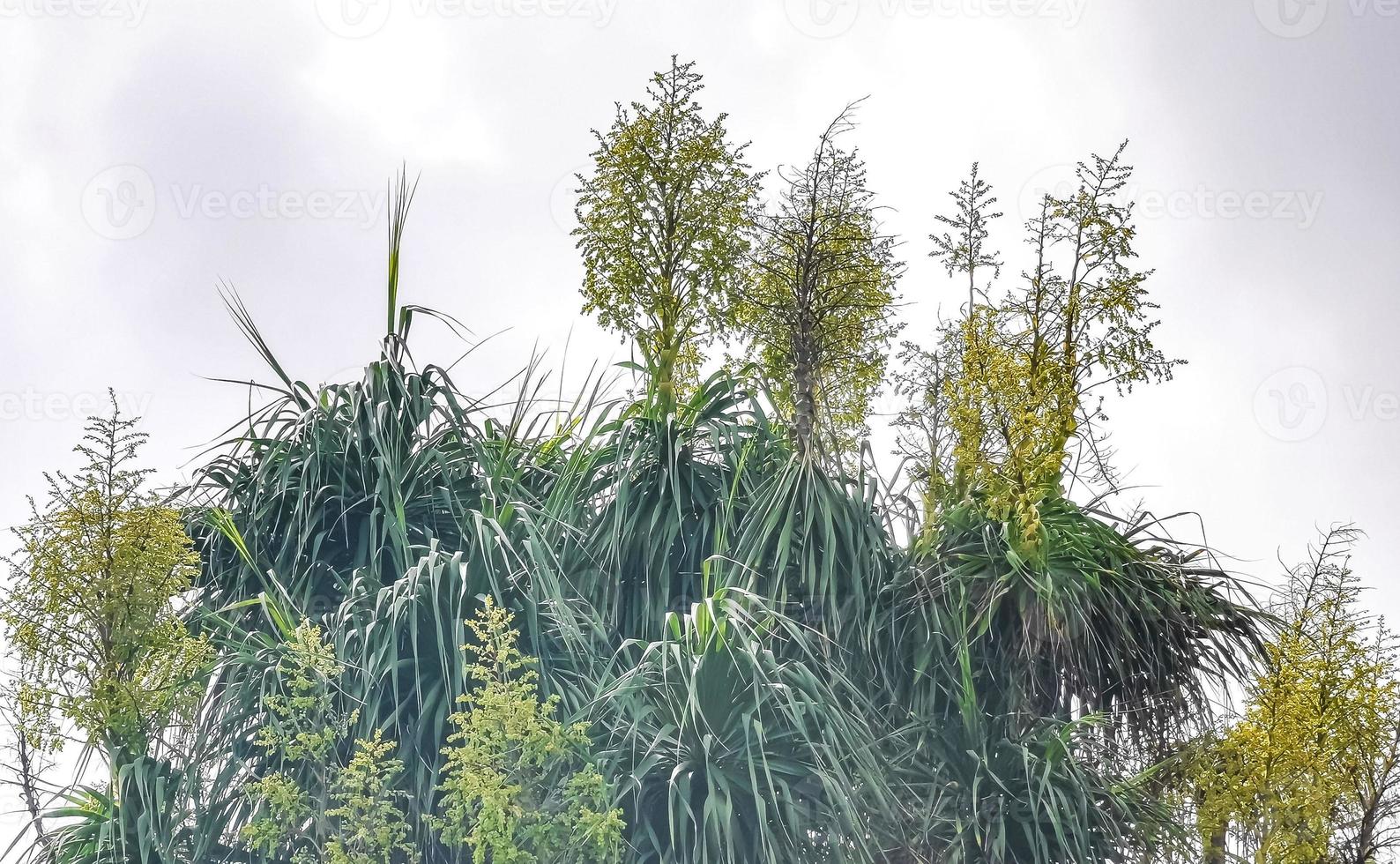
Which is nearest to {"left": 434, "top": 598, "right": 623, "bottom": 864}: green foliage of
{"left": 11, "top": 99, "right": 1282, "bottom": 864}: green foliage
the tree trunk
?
{"left": 11, "top": 99, "right": 1282, "bottom": 864}: green foliage

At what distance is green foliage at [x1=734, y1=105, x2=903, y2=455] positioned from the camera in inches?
339

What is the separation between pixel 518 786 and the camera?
241 inches

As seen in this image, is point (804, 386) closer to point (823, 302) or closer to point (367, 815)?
point (823, 302)

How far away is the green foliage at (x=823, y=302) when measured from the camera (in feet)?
28.2

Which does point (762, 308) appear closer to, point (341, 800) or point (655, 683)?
point (655, 683)

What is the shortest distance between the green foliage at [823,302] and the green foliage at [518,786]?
263cm

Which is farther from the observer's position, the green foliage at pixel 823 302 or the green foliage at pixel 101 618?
the green foliage at pixel 823 302

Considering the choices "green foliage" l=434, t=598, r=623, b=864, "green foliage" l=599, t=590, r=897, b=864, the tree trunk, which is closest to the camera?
"green foliage" l=434, t=598, r=623, b=864

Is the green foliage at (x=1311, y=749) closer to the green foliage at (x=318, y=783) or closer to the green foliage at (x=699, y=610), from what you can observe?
the green foliage at (x=699, y=610)

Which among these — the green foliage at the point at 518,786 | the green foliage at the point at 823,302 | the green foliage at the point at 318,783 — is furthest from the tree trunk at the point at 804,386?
the green foliage at the point at 318,783

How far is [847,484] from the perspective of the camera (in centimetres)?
818

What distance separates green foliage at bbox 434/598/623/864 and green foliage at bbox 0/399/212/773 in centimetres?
168

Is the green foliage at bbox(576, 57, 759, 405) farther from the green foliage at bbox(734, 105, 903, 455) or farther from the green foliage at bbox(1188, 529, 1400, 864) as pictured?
the green foliage at bbox(1188, 529, 1400, 864)

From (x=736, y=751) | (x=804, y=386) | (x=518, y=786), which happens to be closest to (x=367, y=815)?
(x=518, y=786)
